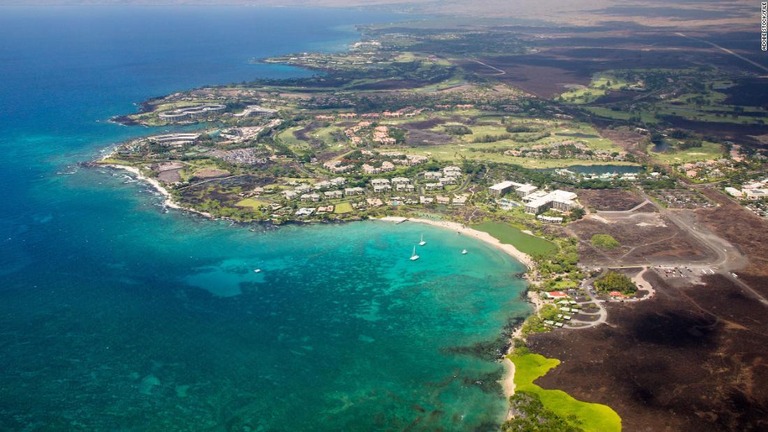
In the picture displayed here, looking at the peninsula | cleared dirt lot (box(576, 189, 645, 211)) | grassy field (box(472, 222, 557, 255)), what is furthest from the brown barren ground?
cleared dirt lot (box(576, 189, 645, 211))

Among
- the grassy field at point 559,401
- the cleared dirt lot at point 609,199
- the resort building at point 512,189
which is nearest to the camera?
the grassy field at point 559,401

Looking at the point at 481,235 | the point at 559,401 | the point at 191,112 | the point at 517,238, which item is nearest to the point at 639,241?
the point at 517,238

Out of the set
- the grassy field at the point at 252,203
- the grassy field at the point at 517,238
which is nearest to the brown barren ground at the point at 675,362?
the grassy field at the point at 517,238

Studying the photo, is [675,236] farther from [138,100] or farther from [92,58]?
[92,58]

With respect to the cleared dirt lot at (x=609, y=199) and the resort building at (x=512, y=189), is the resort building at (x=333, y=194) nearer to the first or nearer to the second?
the resort building at (x=512, y=189)

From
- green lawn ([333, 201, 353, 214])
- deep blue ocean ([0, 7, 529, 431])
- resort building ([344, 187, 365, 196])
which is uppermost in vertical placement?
resort building ([344, 187, 365, 196])

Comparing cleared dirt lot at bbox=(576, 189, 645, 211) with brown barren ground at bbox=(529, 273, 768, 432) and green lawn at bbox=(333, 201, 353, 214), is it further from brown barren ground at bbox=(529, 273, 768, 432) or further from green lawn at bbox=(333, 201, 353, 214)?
green lawn at bbox=(333, 201, 353, 214)

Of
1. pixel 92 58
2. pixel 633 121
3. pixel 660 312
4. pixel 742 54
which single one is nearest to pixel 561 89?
pixel 633 121
